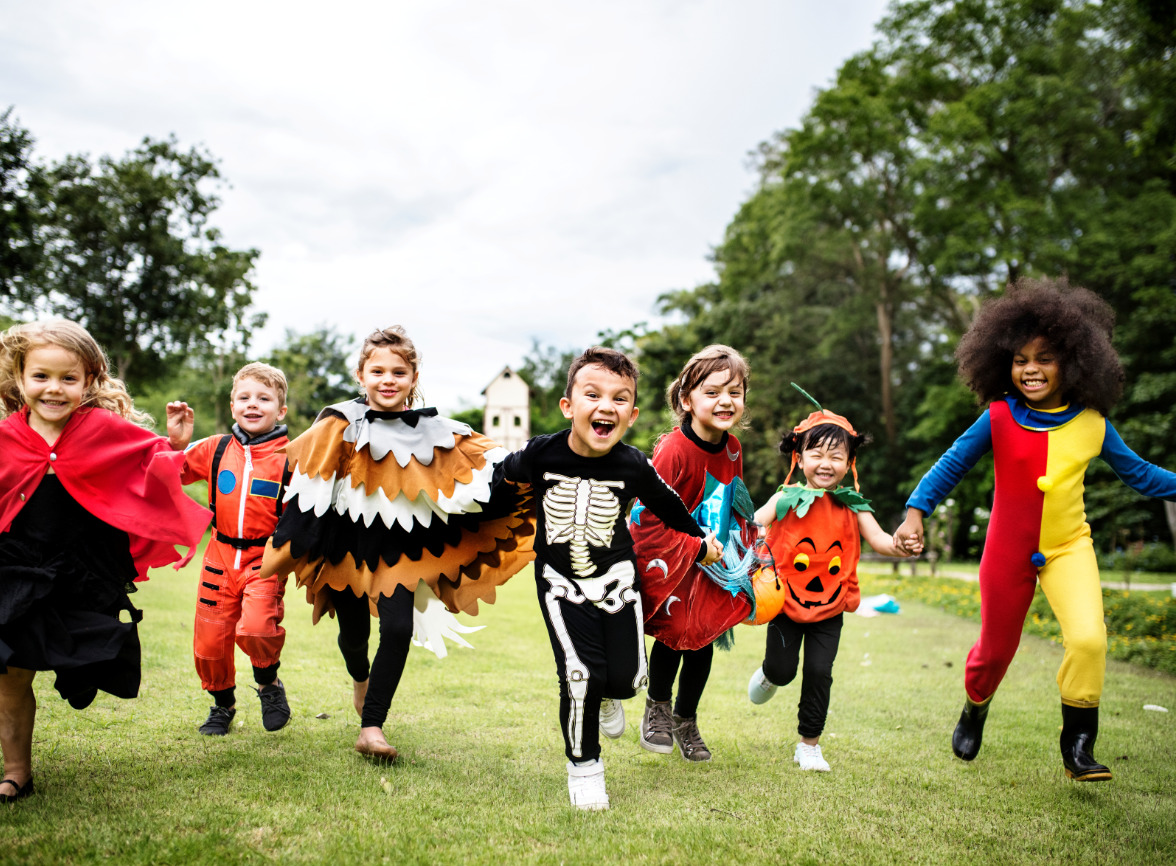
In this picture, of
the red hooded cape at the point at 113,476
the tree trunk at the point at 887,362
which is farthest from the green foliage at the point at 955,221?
the red hooded cape at the point at 113,476

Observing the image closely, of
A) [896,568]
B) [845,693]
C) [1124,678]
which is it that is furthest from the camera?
[896,568]

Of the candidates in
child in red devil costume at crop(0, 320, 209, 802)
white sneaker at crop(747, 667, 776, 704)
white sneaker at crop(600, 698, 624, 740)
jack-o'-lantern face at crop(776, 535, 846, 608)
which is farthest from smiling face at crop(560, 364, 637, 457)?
white sneaker at crop(747, 667, 776, 704)

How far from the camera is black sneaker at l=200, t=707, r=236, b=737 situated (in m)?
4.63

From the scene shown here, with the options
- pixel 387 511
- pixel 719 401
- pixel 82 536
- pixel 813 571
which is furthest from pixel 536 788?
pixel 82 536

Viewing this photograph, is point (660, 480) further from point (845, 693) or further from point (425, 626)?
point (845, 693)

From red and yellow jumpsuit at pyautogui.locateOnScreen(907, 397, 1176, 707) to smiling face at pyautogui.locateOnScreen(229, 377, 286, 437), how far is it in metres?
3.81

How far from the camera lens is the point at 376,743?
4.06 m

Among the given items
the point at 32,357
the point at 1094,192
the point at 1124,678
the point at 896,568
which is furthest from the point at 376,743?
the point at 1094,192

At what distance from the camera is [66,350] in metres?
3.81

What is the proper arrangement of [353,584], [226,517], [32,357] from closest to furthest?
[32,357] < [353,584] < [226,517]

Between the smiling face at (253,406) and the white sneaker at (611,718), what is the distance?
2.60 meters

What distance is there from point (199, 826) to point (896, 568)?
57.0 feet

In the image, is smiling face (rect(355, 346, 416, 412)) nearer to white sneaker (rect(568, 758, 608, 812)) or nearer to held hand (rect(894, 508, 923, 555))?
white sneaker (rect(568, 758, 608, 812))

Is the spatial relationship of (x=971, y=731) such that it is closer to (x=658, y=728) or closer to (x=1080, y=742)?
→ (x=1080, y=742)
